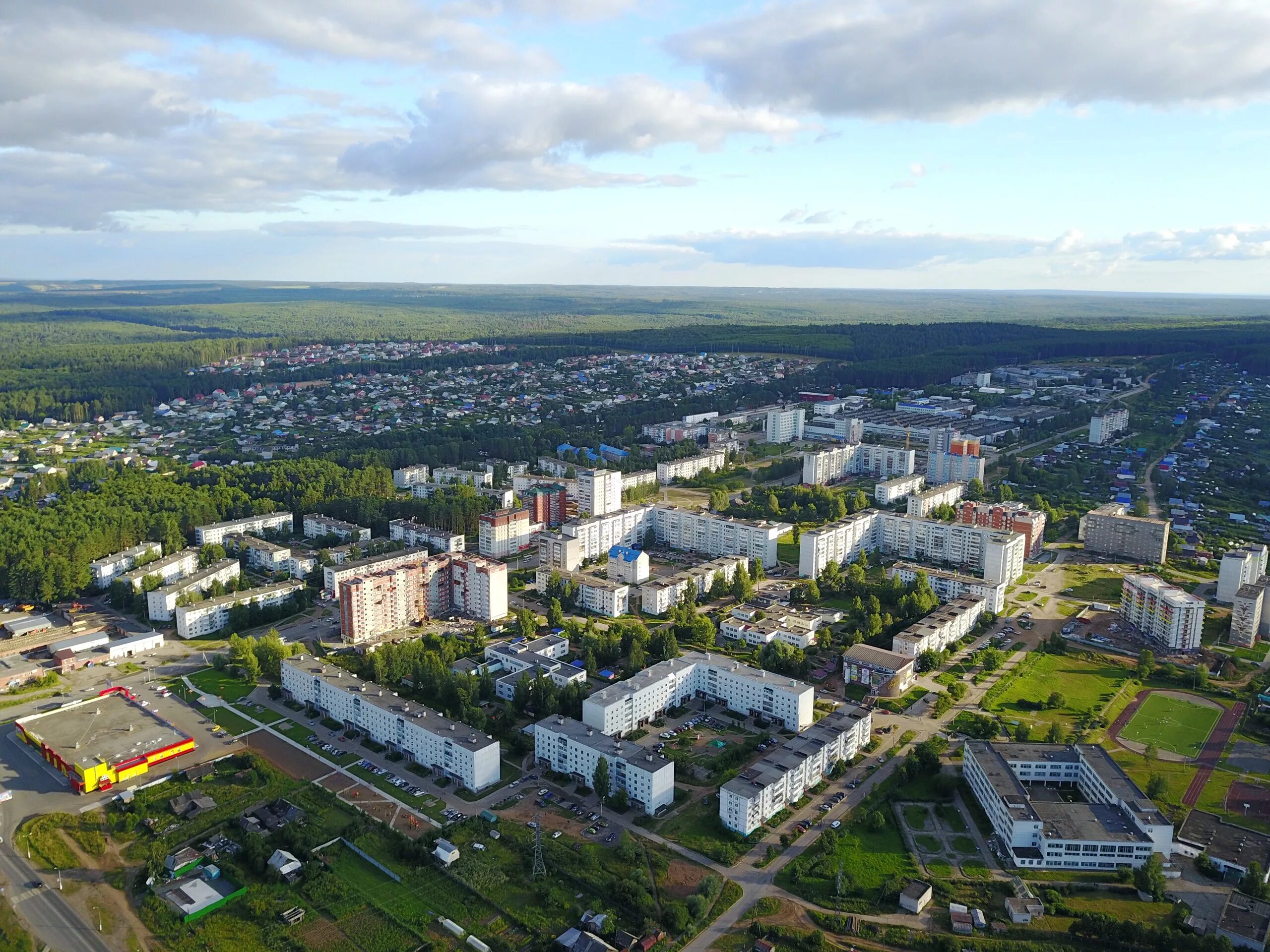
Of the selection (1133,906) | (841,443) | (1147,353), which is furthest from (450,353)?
(1133,906)

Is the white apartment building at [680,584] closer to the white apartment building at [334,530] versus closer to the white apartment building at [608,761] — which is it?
the white apartment building at [608,761]

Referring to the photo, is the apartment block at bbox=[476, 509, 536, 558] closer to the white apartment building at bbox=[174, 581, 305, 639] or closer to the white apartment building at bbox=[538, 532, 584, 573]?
the white apartment building at bbox=[538, 532, 584, 573]

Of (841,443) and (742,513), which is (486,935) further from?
(841,443)

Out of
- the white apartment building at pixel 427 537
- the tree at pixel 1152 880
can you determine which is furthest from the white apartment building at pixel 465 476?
the tree at pixel 1152 880

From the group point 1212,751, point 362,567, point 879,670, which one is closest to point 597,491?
point 362,567

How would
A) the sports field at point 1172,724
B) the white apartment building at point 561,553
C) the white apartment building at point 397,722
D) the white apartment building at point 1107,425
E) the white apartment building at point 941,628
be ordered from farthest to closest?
the white apartment building at point 1107,425
the white apartment building at point 561,553
the white apartment building at point 941,628
the sports field at point 1172,724
the white apartment building at point 397,722

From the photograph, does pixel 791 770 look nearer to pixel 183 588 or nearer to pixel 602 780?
pixel 602 780

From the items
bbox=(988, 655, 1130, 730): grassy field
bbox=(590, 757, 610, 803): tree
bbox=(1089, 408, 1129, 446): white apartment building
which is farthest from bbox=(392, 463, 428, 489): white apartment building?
bbox=(1089, 408, 1129, 446): white apartment building

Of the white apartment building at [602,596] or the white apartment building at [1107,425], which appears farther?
the white apartment building at [1107,425]
